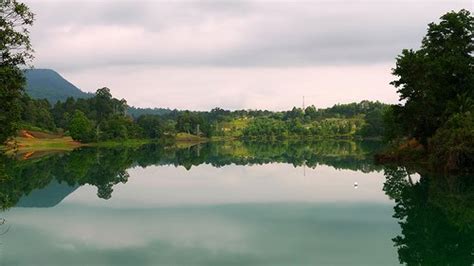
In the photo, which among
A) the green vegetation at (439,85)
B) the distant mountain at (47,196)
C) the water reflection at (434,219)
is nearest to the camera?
the water reflection at (434,219)

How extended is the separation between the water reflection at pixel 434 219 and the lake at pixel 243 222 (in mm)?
55

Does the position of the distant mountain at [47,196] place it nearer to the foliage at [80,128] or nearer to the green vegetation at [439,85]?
the green vegetation at [439,85]

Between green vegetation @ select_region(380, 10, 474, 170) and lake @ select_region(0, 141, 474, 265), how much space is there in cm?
619

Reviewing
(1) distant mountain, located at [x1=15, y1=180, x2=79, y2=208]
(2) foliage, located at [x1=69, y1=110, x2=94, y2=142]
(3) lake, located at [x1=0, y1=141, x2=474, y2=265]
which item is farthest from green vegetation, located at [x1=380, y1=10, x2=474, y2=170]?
(2) foliage, located at [x1=69, y1=110, x2=94, y2=142]

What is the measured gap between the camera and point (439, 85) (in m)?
57.8

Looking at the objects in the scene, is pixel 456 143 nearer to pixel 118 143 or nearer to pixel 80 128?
pixel 80 128

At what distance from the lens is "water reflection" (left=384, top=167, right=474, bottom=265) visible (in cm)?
2156

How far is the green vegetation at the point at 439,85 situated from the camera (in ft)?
174

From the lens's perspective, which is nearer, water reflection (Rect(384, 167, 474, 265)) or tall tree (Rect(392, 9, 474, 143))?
water reflection (Rect(384, 167, 474, 265))

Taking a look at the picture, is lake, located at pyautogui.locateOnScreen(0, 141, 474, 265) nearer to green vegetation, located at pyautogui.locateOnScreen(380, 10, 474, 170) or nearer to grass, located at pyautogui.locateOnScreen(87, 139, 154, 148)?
green vegetation, located at pyautogui.locateOnScreen(380, 10, 474, 170)

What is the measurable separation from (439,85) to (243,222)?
1487 inches

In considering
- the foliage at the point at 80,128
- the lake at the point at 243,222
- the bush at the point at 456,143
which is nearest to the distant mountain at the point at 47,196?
the lake at the point at 243,222

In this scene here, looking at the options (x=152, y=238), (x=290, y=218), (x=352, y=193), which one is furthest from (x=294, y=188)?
(x=152, y=238)

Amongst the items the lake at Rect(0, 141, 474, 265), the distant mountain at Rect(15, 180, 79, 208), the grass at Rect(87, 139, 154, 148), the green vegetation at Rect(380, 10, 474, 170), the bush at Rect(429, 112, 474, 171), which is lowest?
the distant mountain at Rect(15, 180, 79, 208)
